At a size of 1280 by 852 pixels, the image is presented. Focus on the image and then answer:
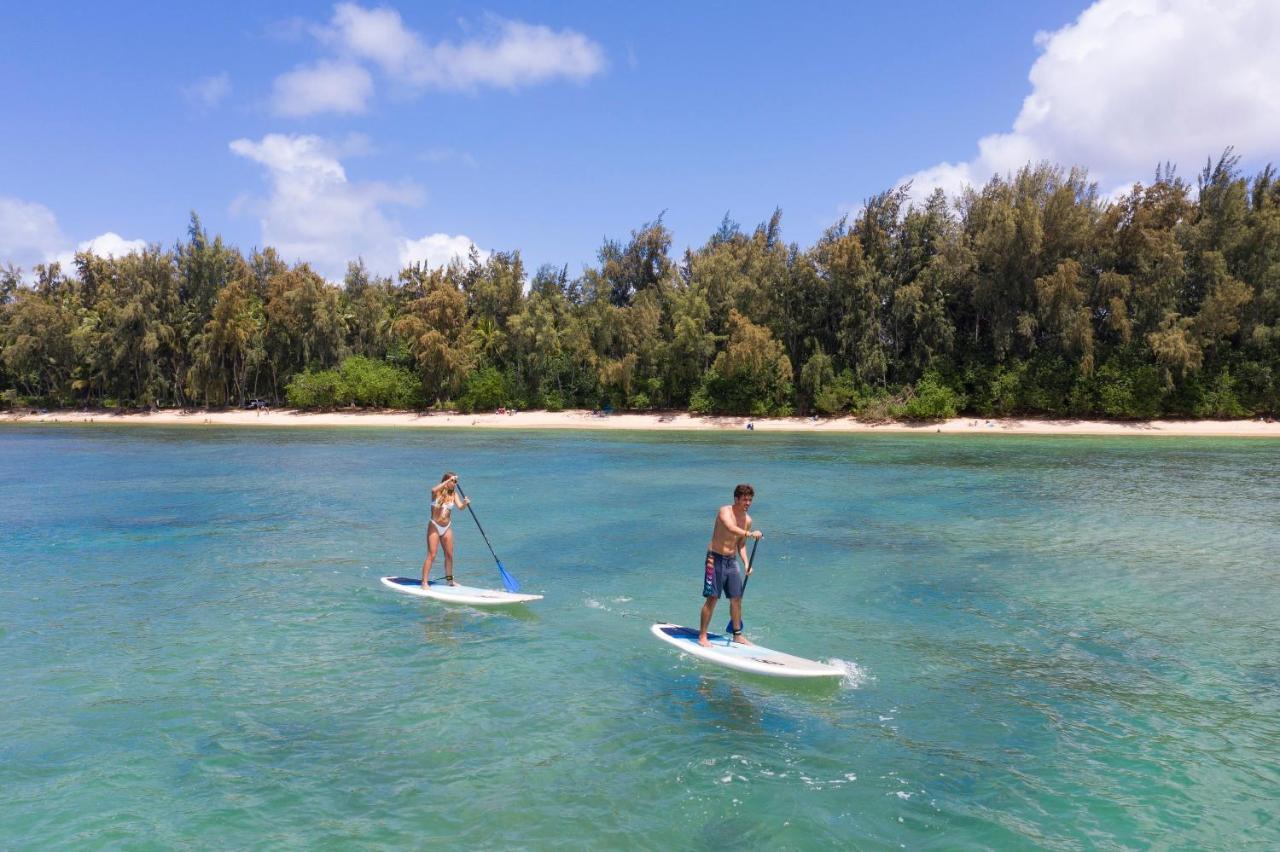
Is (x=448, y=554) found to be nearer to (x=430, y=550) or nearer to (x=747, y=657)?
(x=430, y=550)

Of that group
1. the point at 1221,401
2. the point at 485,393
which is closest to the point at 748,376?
the point at 485,393

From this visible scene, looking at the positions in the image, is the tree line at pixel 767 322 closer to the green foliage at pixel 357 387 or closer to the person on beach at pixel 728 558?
the green foliage at pixel 357 387

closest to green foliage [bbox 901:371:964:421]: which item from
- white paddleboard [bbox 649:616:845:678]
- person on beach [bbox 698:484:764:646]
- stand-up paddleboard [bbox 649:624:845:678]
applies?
white paddleboard [bbox 649:616:845:678]

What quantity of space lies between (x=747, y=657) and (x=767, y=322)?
56360 millimetres

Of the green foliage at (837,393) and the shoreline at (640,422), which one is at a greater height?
the green foliage at (837,393)

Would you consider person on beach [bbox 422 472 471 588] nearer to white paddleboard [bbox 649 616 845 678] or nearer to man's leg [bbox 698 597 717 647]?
white paddleboard [bbox 649 616 845 678]

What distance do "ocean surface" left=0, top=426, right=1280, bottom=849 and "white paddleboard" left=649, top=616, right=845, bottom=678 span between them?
0.23 meters

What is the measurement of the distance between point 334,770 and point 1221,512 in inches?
990

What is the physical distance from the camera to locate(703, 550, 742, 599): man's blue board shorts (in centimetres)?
1089

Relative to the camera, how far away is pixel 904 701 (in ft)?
31.8

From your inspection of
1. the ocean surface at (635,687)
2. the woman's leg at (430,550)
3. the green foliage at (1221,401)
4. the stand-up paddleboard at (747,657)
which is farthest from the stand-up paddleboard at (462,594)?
the green foliage at (1221,401)

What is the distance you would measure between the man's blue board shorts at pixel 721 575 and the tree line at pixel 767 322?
164ft

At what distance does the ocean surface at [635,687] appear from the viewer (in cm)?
716

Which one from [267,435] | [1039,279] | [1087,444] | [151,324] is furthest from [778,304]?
[151,324]
